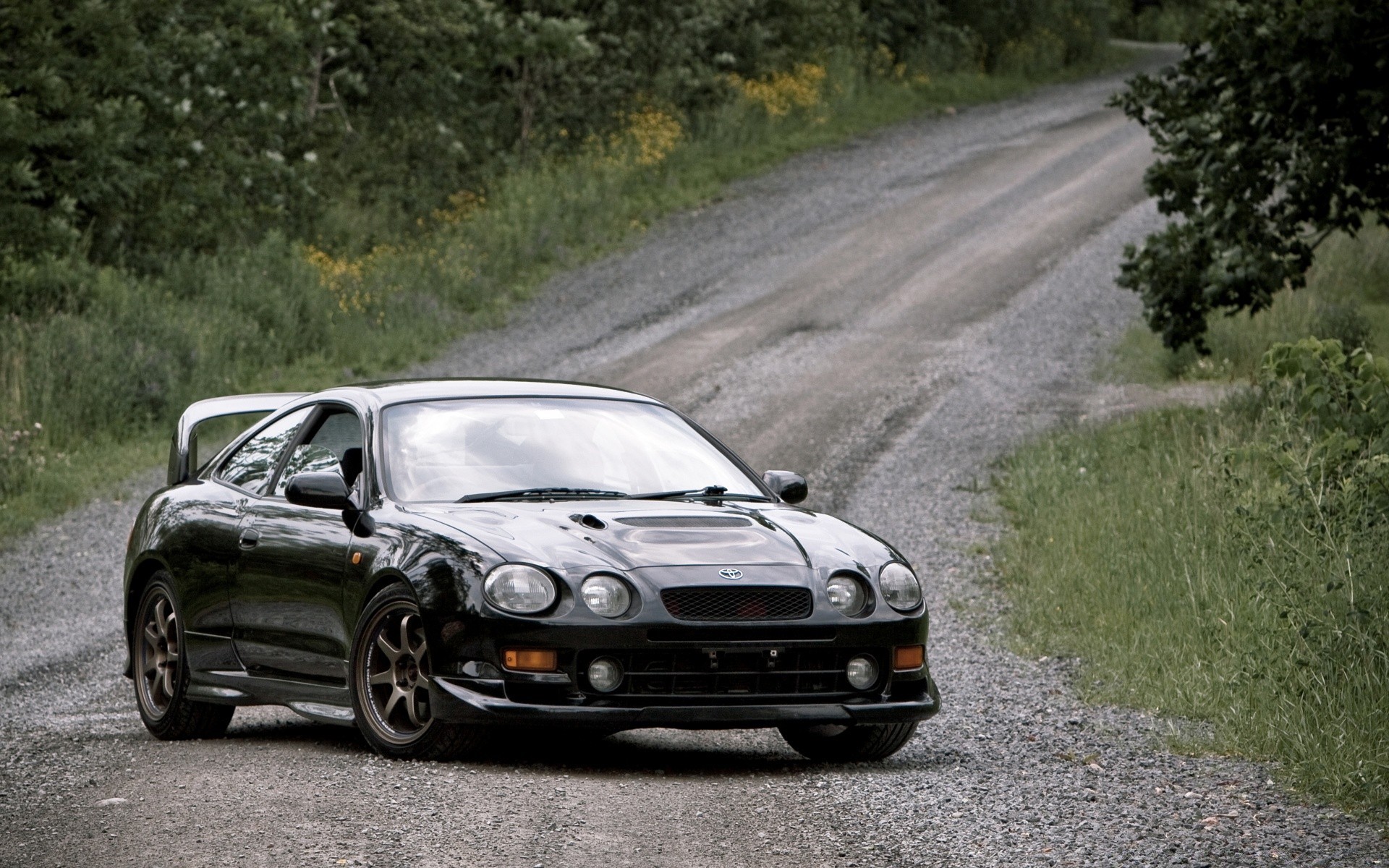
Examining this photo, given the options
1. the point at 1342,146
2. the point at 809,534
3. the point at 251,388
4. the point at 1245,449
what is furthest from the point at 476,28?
the point at 809,534

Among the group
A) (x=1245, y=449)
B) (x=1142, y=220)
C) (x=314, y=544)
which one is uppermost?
(x=314, y=544)

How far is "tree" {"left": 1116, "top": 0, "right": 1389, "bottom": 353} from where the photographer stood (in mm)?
13062

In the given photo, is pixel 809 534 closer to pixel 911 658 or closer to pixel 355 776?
pixel 911 658

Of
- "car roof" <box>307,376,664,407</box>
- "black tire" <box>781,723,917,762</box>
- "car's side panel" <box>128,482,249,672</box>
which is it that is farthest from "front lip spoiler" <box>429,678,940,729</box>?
"car's side panel" <box>128,482,249,672</box>

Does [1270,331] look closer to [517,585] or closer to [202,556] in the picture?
[202,556]

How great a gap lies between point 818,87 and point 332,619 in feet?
92.3

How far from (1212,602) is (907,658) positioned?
126 inches

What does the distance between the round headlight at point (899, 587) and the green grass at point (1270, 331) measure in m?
11.1

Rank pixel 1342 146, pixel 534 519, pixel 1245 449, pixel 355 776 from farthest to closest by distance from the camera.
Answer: pixel 1342 146 → pixel 1245 449 → pixel 534 519 → pixel 355 776

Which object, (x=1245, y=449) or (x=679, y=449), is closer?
(x=679, y=449)

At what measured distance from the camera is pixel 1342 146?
13.7 m

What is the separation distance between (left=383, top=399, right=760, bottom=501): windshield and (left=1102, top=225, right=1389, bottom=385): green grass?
35.2 ft

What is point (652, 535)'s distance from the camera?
675 cm

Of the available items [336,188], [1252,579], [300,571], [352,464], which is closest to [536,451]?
[352,464]
